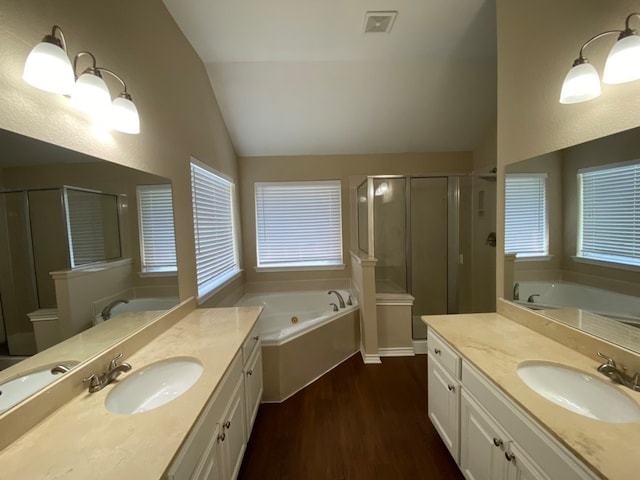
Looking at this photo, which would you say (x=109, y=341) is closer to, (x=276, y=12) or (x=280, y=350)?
(x=280, y=350)

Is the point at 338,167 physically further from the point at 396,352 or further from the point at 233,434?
the point at 233,434

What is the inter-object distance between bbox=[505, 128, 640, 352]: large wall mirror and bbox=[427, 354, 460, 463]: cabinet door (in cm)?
64

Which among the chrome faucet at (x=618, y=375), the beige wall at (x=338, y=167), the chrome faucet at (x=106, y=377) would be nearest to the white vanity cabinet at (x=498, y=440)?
the chrome faucet at (x=618, y=375)

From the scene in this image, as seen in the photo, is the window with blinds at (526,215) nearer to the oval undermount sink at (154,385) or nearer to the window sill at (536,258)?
the window sill at (536,258)

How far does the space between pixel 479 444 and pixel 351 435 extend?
2.90ft

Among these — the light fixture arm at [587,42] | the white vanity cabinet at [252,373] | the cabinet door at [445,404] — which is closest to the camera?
the light fixture arm at [587,42]

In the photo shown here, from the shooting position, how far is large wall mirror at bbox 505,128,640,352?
1112 mm

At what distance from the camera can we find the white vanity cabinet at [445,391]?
1403 millimetres

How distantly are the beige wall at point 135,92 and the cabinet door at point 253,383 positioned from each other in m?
0.70

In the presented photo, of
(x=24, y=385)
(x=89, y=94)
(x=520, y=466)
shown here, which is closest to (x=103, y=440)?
(x=24, y=385)

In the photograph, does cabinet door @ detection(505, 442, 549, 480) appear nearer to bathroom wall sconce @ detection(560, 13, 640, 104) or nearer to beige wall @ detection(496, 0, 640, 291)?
beige wall @ detection(496, 0, 640, 291)

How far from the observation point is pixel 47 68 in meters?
0.87

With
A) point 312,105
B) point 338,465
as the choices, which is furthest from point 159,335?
point 312,105

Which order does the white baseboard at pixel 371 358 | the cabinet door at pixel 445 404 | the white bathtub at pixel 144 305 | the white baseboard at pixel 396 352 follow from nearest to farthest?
the white bathtub at pixel 144 305
the cabinet door at pixel 445 404
the white baseboard at pixel 371 358
the white baseboard at pixel 396 352
